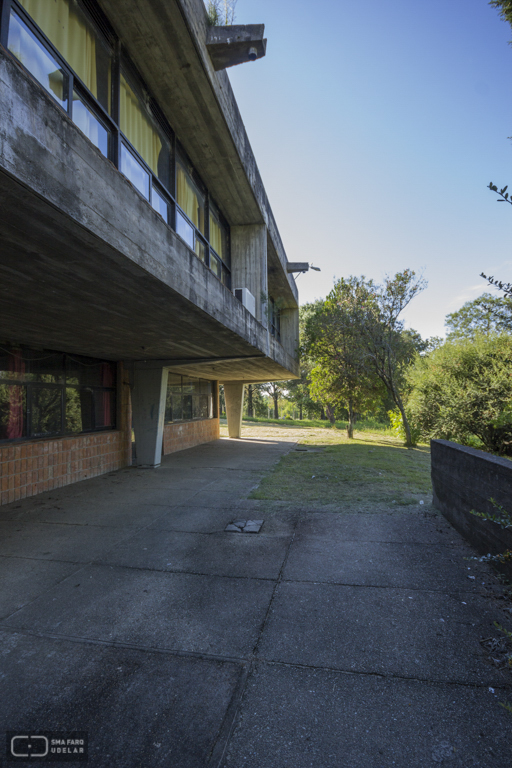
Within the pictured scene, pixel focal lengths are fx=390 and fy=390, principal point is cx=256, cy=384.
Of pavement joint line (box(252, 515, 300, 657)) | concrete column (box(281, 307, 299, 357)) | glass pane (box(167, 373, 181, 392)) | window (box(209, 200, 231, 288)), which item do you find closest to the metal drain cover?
pavement joint line (box(252, 515, 300, 657))

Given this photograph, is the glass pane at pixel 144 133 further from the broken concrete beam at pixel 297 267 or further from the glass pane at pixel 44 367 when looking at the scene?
the broken concrete beam at pixel 297 267

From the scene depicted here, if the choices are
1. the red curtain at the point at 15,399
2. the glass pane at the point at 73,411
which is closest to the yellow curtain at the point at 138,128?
the red curtain at the point at 15,399

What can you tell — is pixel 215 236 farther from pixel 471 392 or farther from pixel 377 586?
pixel 471 392

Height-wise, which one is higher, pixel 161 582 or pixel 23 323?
pixel 23 323

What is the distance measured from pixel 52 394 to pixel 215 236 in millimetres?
5541

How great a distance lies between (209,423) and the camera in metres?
19.1

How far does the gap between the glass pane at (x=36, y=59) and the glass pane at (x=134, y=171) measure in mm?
1234

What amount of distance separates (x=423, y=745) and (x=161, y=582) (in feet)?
8.88

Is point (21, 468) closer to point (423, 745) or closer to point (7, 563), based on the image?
point (7, 563)

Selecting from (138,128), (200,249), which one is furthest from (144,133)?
(200,249)

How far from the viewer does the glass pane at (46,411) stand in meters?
8.12

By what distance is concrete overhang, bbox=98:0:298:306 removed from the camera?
5.12 metres

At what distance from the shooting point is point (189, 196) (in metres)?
8.18

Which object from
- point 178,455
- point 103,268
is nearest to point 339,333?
point 178,455
